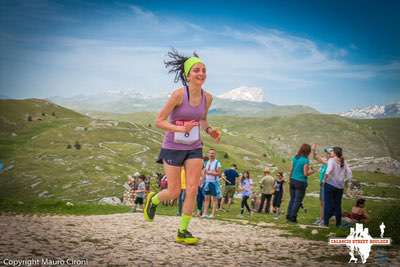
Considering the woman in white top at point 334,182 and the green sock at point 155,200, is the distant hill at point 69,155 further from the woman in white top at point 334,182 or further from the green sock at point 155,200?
the green sock at point 155,200

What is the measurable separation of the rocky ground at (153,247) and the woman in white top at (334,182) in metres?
3.97

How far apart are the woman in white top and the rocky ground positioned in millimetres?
3967

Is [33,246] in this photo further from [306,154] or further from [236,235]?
[306,154]

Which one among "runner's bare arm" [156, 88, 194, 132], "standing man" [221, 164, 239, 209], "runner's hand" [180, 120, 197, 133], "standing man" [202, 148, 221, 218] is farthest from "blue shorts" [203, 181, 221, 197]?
"runner's hand" [180, 120, 197, 133]

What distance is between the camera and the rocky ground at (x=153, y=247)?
22.2ft

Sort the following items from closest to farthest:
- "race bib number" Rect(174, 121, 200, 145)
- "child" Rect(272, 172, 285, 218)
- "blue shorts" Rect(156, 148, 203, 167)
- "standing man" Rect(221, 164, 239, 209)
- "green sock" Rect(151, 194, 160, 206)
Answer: "race bib number" Rect(174, 121, 200, 145) < "blue shorts" Rect(156, 148, 203, 167) < "green sock" Rect(151, 194, 160, 206) < "child" Rect(272, 172, 285, 218) < "standing man" Rect(221, 164, 239, 209)

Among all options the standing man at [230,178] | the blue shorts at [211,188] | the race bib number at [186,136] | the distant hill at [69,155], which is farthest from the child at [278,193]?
the distant hill at [69,155]

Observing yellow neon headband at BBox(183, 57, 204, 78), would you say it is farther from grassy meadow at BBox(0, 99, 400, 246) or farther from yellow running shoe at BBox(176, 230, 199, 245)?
grassy meadow at BBox(0, 99, 400, 246)

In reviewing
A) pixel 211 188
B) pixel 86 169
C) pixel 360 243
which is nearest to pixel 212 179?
pixel 211 188

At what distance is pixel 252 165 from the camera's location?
282 feet

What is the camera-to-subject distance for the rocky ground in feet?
22.2

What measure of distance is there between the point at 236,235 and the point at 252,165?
7618 cm

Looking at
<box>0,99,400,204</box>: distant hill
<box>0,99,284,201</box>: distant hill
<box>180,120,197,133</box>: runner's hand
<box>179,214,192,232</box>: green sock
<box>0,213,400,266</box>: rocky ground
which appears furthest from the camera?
<box>0,99,400,204</box>: distant hill

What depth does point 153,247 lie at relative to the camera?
8.00 meters
